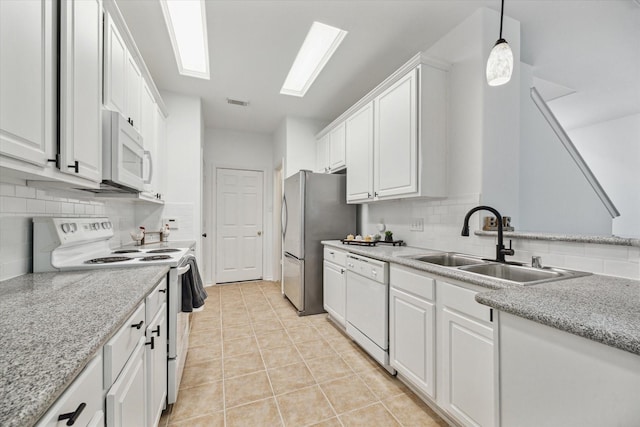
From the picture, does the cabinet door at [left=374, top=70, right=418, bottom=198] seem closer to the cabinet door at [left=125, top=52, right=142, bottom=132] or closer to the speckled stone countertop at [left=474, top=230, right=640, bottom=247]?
the speckled stone countertop at [left=474, top=230, right=640, bottom=247]

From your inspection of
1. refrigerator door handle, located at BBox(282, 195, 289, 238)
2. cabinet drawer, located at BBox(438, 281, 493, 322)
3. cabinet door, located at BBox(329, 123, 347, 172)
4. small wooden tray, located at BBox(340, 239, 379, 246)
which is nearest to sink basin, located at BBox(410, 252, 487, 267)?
cabinet drawer, located at BBox(438, 281, 493, 322)

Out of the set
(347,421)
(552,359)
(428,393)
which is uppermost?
(552,359)

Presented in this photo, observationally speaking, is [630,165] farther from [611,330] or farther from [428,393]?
[611,330]

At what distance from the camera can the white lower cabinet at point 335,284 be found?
2648 millimetres

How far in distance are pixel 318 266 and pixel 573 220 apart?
2593mm

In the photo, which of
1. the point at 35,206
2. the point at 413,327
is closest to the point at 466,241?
the point at 413,327

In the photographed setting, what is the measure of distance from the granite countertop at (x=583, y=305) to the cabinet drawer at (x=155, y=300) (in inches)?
52.6

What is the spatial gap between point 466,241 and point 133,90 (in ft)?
9.04

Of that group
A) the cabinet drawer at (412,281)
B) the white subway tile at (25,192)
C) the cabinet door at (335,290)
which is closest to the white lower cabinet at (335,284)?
the cabinet door at (335,290)

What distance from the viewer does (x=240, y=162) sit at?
477 centimetres

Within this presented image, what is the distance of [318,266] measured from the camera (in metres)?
3.26

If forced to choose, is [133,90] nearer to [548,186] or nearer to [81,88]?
[81,88]

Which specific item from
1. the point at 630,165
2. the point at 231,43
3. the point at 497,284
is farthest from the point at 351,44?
the point at 630,165

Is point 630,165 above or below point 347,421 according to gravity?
above
